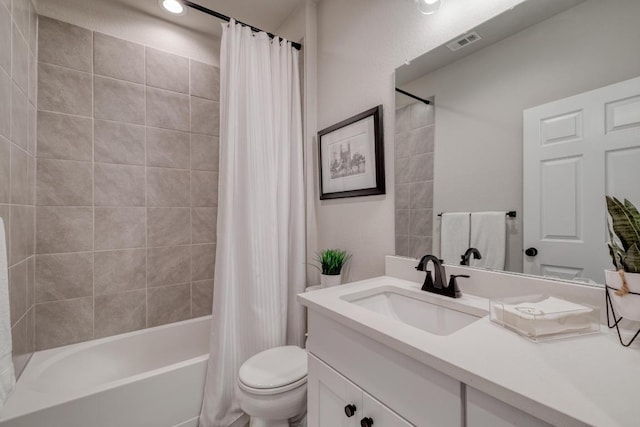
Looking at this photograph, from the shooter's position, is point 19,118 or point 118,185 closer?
point 19,118

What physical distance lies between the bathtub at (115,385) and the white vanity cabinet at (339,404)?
0.84 meters

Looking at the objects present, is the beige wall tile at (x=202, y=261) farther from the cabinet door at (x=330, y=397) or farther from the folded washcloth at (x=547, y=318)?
the folded washcloth at (x=547, y=318)

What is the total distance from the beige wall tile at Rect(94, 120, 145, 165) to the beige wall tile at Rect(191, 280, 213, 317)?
3.24 feet

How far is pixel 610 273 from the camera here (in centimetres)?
63

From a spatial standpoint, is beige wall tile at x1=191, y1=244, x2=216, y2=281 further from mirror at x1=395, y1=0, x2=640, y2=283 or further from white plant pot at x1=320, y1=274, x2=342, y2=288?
mirror at x1=395, y1=0, x2=640, y2=283

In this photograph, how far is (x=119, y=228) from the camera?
69.6 inches

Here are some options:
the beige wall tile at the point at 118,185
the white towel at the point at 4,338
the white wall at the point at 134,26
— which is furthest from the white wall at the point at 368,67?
the white towel at the point at 4,338

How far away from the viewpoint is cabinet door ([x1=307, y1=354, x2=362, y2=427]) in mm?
794

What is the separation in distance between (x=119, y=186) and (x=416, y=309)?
1.95 metres

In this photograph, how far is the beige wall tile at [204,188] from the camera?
6.72ft

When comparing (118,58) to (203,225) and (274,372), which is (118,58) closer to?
(203,225)

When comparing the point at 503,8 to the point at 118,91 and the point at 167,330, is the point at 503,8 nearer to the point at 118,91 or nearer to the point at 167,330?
the point at 118,91

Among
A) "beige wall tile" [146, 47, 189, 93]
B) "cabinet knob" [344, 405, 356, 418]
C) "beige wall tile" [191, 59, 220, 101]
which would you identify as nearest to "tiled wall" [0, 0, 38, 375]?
"beige wall tile" [146, 47, 189, 93]

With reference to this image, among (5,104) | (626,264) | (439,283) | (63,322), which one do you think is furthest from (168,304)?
(626,264)
